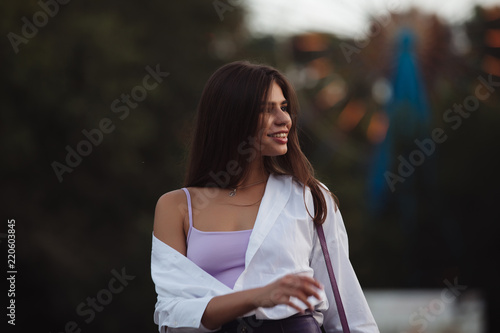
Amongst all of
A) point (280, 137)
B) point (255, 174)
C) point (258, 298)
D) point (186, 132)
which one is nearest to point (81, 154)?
point (186, 132)

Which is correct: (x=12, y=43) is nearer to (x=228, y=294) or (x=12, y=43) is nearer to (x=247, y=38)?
(x=247, y=38)

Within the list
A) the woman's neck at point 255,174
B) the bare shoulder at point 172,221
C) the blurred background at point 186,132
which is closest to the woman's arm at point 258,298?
the bare shoulder at point 172,221

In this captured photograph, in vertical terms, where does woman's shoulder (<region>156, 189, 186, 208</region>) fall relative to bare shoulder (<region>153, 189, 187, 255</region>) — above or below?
above

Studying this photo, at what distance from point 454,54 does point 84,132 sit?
11785mm

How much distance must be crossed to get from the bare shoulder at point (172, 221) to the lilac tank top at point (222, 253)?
2.2 inches

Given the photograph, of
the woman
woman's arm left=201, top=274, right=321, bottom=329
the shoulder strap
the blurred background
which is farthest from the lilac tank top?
the blurred background

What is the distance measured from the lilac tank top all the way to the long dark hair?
0.82 feet

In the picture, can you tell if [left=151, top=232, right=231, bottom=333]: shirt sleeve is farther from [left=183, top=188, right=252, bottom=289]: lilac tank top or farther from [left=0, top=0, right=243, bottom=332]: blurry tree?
[left=0, top=0, right=243, bottom=332]: blurry tree

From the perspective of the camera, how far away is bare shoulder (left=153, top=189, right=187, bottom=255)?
2662mm

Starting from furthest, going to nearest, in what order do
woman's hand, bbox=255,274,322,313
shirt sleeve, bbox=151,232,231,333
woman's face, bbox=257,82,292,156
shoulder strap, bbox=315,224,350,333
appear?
woman's face, bbox=257,82,292,156 → shoulder strap, bbox=315,224,350,333 → shirt sleeve, bbox=151,232,231,333 → woman's hand, bbox=255,274,322,313

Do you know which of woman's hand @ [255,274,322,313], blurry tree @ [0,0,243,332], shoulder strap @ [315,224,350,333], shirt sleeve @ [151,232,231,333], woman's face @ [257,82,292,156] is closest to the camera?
woman's hand @ [255,274,322,313]

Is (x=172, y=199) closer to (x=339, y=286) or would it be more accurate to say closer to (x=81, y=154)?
(x=339, y=286)

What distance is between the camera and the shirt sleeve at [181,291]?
8.19 feet

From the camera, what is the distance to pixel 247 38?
19.8 meters
